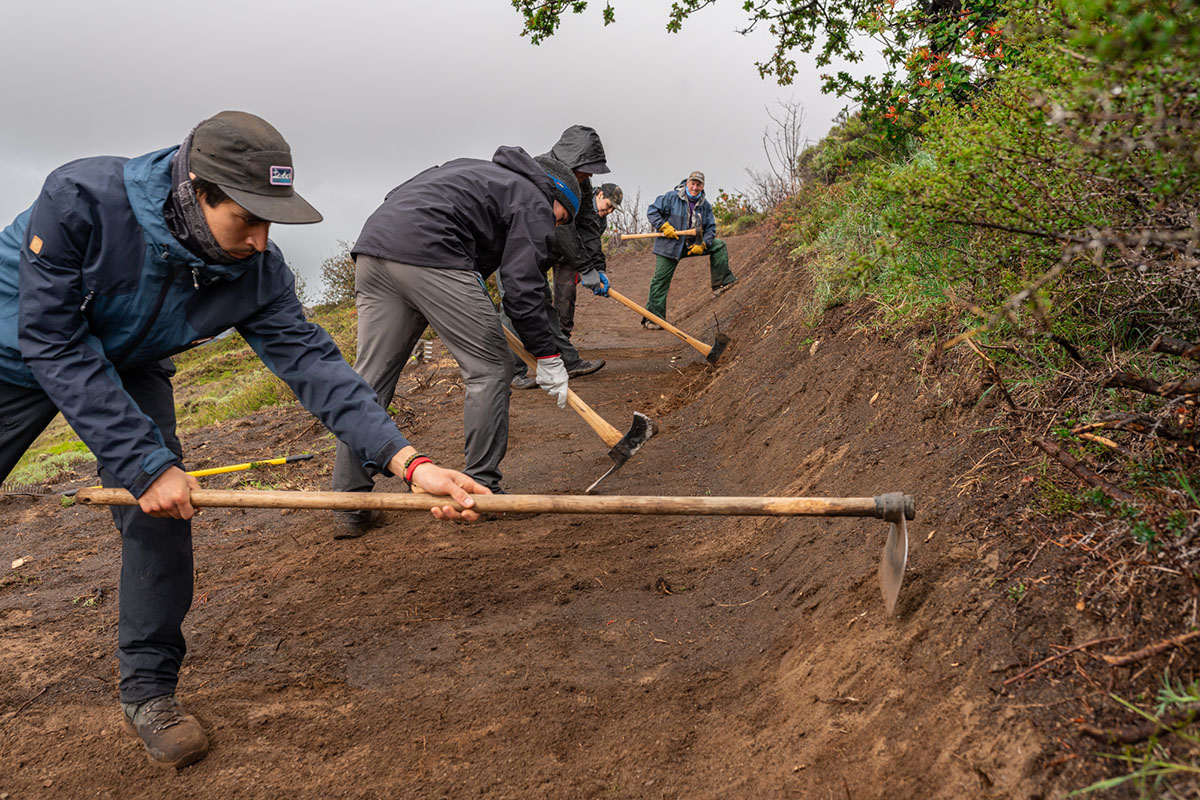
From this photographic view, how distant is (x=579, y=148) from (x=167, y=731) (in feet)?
14.0

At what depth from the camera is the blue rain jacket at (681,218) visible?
420 inches

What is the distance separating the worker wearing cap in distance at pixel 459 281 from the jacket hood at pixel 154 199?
5.55 feet

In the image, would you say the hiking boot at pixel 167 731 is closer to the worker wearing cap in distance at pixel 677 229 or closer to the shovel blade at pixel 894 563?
the shovel blade at pixel 894 563

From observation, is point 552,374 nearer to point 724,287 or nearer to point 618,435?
point 618,435

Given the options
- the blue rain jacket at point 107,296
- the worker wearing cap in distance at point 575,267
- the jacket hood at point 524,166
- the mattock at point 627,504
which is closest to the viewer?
the blue rain jacket at point 107,296

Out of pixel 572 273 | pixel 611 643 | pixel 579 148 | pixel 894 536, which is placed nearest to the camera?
pixel 894 536

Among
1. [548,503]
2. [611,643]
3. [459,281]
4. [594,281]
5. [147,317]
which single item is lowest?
[611,643]

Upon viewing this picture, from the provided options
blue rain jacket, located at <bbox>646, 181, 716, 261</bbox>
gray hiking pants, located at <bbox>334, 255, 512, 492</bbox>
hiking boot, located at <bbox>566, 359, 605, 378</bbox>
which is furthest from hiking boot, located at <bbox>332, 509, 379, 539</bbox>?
blue rain jacket, located at <bbox>646, 181, 716, 261</bbox>

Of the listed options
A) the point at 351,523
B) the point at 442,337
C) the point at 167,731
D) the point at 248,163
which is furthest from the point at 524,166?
the point at 167,731

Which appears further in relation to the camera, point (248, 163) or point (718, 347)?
point (718, 347)

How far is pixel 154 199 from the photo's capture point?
2.56 m

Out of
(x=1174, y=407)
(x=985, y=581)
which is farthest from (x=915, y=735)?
(x=1174, y=407)

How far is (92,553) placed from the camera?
5.08 m

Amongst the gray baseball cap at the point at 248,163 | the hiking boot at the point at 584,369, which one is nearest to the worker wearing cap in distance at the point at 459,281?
the gray baseball cap at the point at 248,163
